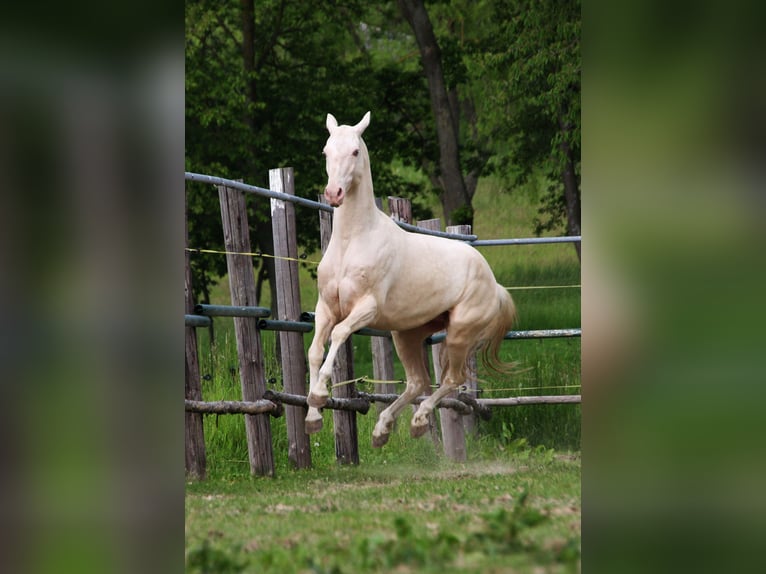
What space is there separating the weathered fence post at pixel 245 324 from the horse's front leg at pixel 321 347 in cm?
98

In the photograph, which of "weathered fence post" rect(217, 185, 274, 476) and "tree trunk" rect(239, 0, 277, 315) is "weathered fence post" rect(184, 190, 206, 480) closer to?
"weathered fence post" rect(217, 185, 274, 476)

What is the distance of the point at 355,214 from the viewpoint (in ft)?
18.0

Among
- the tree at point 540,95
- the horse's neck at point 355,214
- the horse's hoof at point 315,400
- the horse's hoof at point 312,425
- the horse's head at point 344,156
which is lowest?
the horse's hoof at point 312,425

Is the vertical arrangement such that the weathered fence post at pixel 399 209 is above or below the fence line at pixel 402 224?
above

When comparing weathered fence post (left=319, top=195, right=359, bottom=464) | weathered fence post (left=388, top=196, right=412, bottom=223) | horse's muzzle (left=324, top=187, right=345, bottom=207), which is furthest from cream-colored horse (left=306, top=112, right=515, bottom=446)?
weathered fence post (left=388, top=196, right=412, bottom=223)

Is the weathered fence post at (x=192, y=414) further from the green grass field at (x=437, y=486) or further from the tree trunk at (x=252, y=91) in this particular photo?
the tree trunk at (x=252, y=91)

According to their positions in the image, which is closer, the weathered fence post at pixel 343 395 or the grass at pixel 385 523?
the grass at pixel 385 523

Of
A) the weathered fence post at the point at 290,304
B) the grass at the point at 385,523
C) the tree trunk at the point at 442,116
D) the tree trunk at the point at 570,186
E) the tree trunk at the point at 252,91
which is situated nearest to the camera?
the grass at the point at 385,523

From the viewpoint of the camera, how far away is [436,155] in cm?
1162

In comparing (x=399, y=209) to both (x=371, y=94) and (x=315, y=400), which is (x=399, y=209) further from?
(x=371, y=94)

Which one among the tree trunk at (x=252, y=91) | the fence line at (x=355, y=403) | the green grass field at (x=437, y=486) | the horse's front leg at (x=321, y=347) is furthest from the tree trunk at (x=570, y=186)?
the tree trunk at (x=252, y=91)

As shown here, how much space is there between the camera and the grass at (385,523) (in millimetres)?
3838
